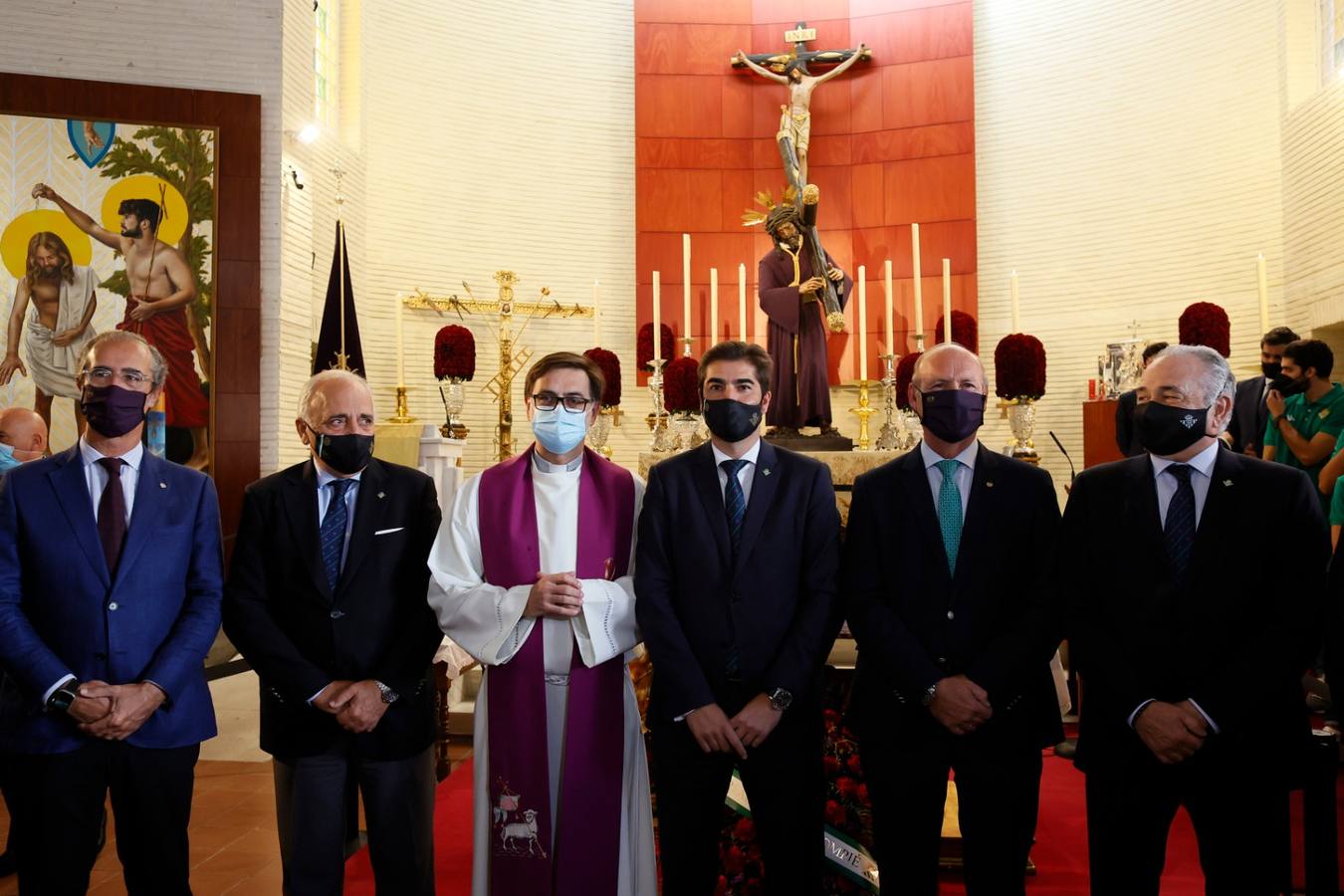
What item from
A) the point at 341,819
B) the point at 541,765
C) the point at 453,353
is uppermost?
the point at 453,353

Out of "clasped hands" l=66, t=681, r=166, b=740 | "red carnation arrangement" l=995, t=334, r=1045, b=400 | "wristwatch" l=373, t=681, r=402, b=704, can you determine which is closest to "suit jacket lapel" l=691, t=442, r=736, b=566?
"wristwatch" l=373, t=681, r=402, b=704

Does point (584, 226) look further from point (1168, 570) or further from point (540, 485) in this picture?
point (1168, 570)

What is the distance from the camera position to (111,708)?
2.60 m

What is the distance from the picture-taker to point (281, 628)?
290 centimetres

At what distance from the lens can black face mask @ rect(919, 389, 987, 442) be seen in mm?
2830

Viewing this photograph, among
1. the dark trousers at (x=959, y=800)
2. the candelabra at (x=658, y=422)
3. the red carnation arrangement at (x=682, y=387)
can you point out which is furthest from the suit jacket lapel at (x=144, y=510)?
the red carnation arrangement at (x=682, y=387)

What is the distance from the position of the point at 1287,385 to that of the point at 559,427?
369cm

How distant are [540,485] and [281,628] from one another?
31.6 inches

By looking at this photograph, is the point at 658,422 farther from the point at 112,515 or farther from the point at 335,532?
the point at 112,515

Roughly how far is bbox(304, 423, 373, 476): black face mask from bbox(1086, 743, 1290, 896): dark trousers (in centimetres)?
211

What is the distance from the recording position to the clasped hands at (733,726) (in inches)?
104

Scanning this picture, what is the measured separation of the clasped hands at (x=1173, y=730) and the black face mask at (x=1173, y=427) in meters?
0.63

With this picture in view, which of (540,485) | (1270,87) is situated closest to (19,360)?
(540,485)

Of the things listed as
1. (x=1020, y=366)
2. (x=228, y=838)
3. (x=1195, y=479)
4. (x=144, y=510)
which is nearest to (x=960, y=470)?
(x=1195, y=479)
